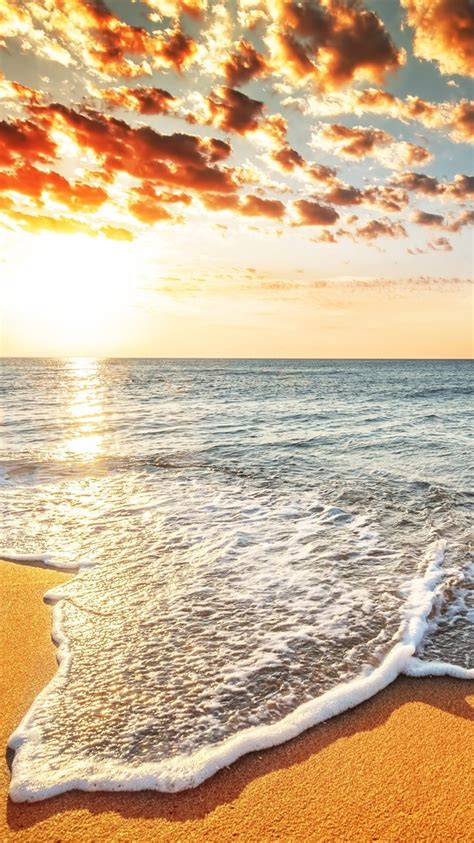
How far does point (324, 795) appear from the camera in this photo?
2680mm

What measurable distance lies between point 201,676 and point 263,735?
0.76m

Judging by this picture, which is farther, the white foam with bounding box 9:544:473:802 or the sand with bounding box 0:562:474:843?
the white foam with bounding box 9:544:473:802

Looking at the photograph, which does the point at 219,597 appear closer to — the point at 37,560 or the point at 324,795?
the point at 324,795

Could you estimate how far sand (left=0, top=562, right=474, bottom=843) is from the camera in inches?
97.5

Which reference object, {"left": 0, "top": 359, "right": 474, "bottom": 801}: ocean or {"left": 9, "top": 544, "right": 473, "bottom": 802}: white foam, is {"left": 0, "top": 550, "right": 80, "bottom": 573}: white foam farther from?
{"left": 9, "top": 544, "right": 473, "bottom": 802}: white foam

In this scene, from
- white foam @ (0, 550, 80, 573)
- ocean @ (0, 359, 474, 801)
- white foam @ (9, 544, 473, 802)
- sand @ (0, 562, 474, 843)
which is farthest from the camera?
white foam @ (0, 550, 80, 573)

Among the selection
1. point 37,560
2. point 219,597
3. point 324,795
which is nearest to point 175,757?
point 324,795

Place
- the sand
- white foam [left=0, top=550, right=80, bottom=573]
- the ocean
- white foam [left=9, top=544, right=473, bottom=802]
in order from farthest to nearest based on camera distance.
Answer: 1. white foam [left=0, top=550, right=80, bottom=573]
2. the ocean
3. white foam [left=9, top=544, right=473, bottom=802]
4. the sand

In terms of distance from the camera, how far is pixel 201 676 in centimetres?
369

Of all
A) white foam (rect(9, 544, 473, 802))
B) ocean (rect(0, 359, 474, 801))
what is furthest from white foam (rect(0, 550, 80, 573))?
white foam (rect(9, 544, 473, 802))

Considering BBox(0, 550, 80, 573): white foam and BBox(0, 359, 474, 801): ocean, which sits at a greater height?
BBox(0, 359, 474, 801): ocean

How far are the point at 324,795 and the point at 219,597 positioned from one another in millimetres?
2415

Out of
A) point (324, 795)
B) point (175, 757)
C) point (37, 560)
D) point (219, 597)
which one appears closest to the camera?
point (324, 795)

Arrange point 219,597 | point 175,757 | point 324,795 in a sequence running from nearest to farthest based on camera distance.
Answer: point 324,795, point 175,757, point 219,597
